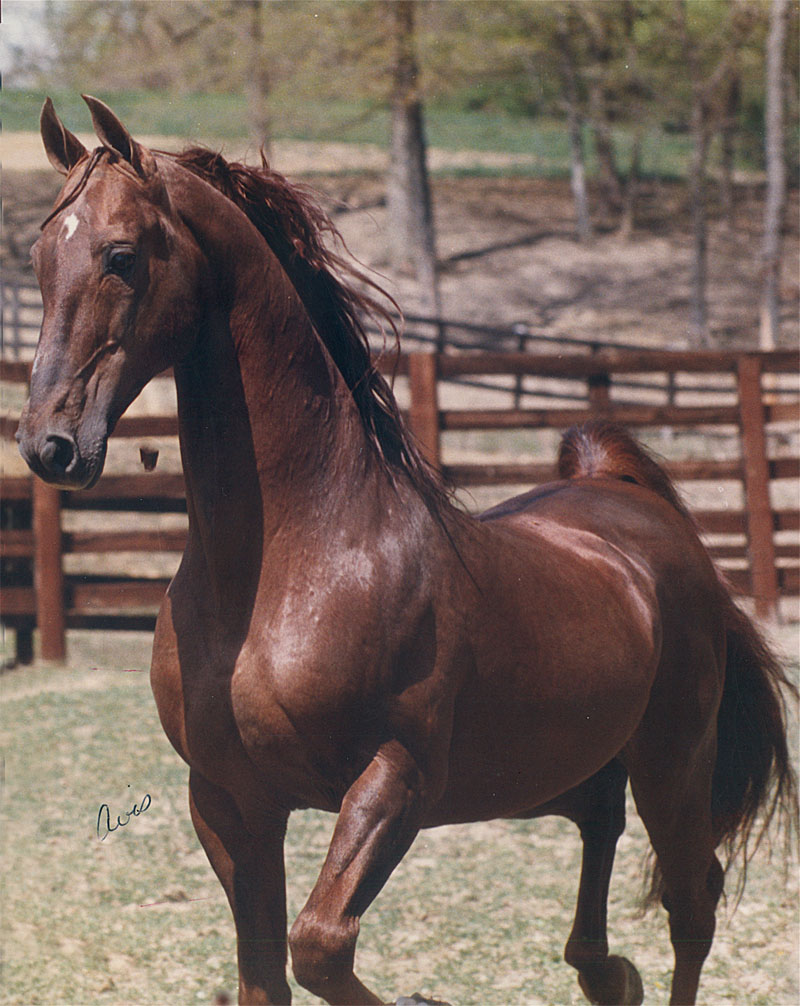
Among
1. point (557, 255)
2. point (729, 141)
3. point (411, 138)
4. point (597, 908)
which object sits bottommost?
point (597, 908)

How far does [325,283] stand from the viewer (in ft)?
7.02

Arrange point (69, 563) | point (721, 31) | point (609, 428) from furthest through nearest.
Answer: point (721, 31) → point (69, 563) → point (609, 428)

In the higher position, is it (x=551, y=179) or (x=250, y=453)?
(x=551, y=179)

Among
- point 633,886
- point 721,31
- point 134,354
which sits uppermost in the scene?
point 721,31

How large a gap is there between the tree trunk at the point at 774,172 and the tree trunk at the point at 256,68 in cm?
503

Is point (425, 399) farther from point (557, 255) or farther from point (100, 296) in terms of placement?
point (557, 255)

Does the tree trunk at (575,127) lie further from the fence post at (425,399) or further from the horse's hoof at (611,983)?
the horse's hoof at (611,983)

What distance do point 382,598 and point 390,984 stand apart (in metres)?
1.76

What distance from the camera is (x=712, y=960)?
334 cm

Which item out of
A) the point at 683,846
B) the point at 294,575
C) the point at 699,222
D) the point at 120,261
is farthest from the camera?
the point at 699,222

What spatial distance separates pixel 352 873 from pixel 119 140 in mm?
1296

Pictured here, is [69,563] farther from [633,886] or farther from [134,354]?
[134,354]

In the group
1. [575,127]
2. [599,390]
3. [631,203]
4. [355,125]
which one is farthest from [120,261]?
[631,203]

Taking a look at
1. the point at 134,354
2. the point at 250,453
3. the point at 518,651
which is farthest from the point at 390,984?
the point at 134,354
